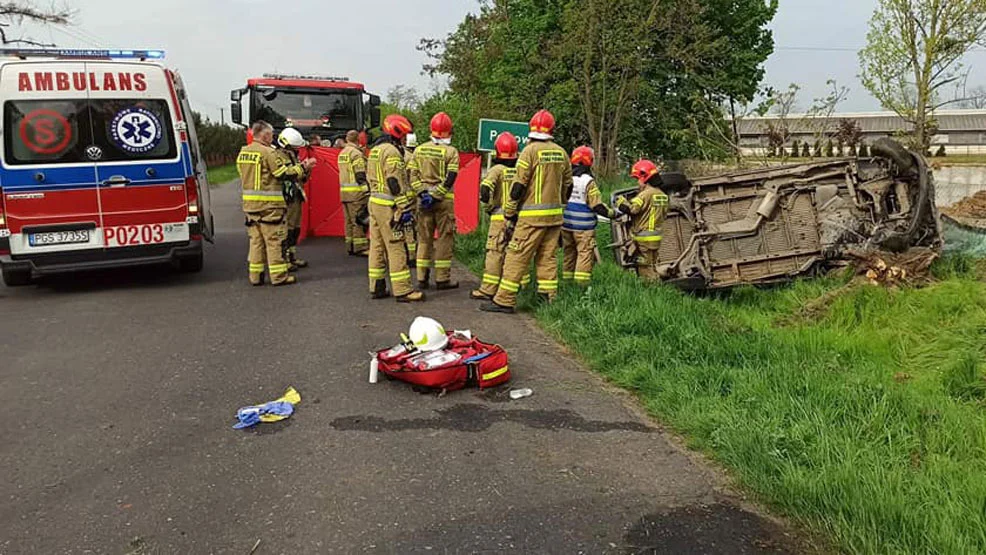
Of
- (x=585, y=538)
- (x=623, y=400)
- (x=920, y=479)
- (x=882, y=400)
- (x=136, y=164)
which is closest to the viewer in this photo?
(x=585, y=538)

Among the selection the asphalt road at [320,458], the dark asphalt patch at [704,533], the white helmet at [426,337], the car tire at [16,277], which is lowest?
the dark asphalt patch at [704,533]

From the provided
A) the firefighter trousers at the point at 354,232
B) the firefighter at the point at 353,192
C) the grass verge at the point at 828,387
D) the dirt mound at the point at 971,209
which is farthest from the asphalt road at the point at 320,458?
the dirt mound at the point at 971,209

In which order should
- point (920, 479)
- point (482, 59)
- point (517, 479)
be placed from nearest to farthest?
point (920, 479) < point (517, 479) < point (482, 59)

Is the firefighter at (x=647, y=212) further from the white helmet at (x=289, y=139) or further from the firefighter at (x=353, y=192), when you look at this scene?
the white helmet at (x=289, y=139)

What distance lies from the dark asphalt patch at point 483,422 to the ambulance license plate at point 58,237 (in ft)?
15.8

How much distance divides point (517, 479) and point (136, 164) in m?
6.09

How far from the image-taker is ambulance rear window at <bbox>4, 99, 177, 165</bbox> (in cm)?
747

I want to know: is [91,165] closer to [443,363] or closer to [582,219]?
[443,363]

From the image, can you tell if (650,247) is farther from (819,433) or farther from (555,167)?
(819,433)

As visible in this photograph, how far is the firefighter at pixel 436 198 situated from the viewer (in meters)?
8.05

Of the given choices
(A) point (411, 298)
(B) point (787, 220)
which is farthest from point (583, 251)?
(B) point (787, 220)

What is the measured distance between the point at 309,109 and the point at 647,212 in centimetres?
819

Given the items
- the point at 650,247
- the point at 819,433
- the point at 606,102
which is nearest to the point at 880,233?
the point at 650,247

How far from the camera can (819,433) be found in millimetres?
3889
